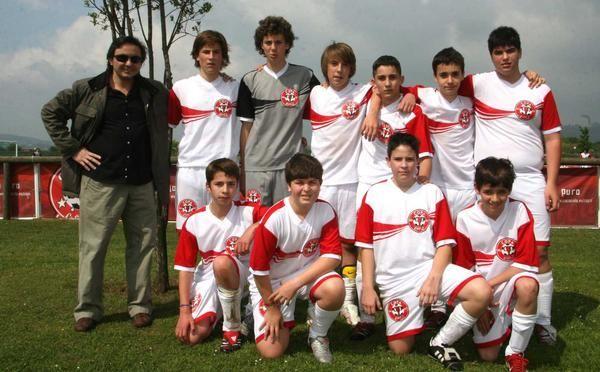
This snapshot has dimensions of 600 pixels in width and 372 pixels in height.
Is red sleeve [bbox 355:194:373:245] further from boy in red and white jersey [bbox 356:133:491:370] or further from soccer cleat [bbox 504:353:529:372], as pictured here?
soccer cleat [bbox 504:353:529:372]

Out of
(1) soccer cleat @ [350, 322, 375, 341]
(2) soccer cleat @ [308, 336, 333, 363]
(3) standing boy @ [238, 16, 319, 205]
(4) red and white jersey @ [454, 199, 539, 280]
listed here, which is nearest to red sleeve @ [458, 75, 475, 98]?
(4) red and white jersey @ [454, 199, 539, 280]

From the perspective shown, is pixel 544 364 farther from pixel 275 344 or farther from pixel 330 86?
pixel 330 86

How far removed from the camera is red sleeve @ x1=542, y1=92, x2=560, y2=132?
478cm

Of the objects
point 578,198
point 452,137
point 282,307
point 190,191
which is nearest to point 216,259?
point 282,307

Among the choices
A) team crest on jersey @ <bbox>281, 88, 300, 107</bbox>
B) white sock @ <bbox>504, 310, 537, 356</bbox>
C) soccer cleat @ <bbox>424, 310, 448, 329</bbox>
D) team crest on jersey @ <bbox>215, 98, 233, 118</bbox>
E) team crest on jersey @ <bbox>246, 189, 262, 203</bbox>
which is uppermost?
team crest on jersey @ <bbox>281, 88, 300, 107</bbox>

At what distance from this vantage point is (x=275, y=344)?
416 cm

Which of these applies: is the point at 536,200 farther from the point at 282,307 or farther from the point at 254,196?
the point at 254,196

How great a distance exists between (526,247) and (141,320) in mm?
3222

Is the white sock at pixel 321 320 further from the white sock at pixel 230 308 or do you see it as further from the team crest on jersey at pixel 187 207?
the team crest on jersey at pixel 187 207

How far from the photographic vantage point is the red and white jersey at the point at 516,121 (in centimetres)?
476

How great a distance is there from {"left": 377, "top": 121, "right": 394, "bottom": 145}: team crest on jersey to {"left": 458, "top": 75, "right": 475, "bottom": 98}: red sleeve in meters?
Answer: 0.73

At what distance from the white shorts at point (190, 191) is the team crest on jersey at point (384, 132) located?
5.19ft

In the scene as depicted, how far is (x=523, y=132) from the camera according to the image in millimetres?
4781

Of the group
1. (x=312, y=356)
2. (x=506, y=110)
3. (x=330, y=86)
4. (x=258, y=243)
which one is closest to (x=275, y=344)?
(x=312, y=356)
